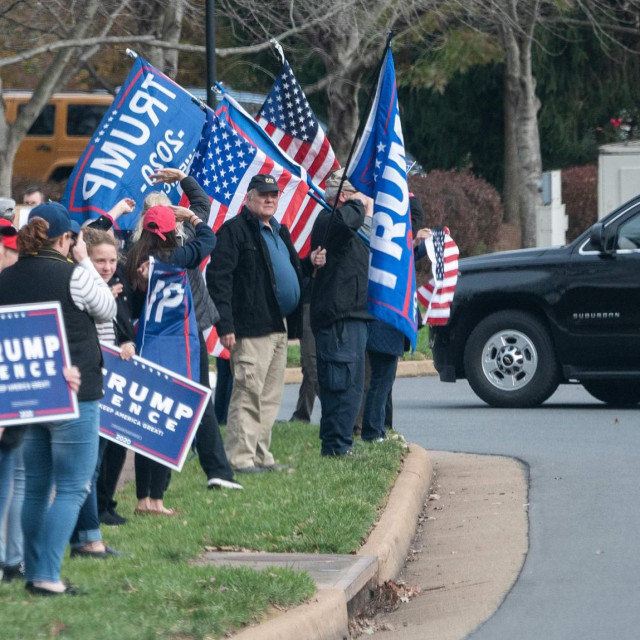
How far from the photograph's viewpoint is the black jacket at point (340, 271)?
9.77 meters

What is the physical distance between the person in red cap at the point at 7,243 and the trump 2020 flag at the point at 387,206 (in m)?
3.41

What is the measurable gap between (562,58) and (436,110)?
3.32 metres

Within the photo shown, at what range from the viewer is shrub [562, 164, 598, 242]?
102ft

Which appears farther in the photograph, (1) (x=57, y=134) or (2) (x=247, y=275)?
(1) (x=57, y=134)

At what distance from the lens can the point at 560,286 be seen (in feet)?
45.3

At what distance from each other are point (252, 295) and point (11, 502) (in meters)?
3.26

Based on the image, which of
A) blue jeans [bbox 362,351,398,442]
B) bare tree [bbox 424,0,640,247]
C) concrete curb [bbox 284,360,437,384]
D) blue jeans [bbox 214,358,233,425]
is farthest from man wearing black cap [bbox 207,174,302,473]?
bare tree [bbox 424,0,640,247]

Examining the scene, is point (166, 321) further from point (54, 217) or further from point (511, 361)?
point (511, 361)

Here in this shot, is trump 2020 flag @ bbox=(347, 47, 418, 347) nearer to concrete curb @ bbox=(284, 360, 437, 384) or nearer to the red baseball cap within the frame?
the red baseball cap

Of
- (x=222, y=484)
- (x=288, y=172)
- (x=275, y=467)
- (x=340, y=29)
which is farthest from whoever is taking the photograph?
(x=340, y=29)

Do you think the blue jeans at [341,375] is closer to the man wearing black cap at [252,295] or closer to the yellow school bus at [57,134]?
the man wearing black cap at [252,295]

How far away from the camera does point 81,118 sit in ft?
95.9

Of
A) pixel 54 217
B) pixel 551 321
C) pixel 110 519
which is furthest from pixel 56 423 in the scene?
pixel 551 321

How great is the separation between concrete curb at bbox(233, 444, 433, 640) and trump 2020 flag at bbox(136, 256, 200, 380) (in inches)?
56.6
